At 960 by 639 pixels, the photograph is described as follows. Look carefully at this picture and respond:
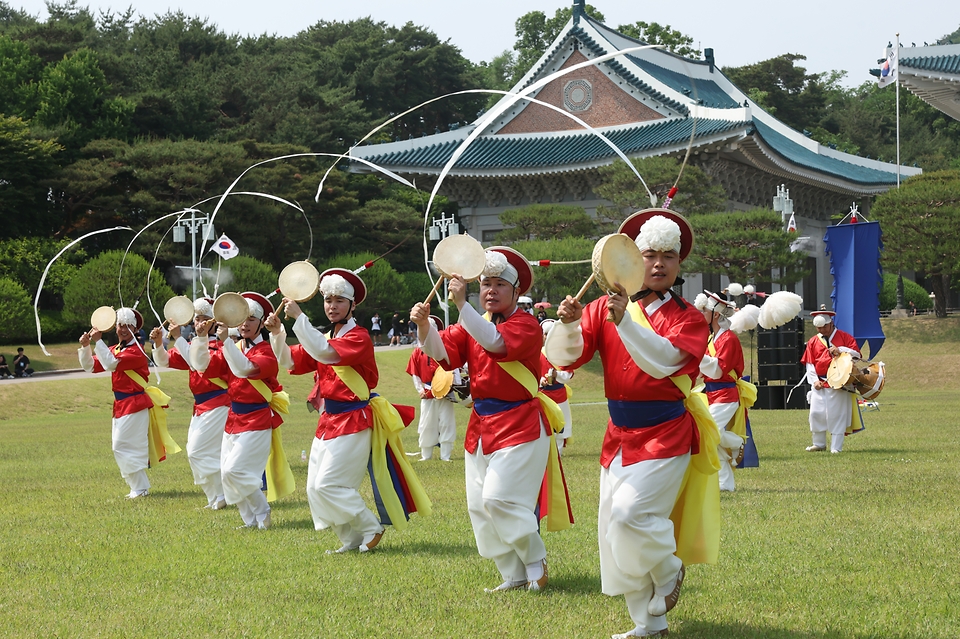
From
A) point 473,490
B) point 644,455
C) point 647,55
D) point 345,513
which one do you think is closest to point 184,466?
point 345,513

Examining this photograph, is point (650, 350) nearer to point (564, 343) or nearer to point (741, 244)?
point (564, 343)

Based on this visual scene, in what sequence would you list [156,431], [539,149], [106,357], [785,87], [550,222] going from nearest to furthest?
1. [106,357]
2. [156,431]
3. [550,222]
4. [539,149]
5. [785,87]

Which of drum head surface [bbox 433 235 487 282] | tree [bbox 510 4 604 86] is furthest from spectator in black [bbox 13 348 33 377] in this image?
tree [bbox 510 4 604 86]

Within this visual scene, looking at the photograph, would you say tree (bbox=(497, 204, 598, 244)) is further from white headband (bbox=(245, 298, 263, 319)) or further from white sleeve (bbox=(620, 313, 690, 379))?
white sleeve (bbox=(620, 313, 690, 379))

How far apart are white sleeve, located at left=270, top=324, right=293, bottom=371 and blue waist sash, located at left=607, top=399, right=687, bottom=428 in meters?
3.13

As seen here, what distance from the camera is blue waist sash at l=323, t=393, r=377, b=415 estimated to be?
7945 mm

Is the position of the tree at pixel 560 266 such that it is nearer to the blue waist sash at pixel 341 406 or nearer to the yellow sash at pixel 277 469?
the yellow sash at pixel 277 469

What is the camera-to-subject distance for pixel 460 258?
605cm

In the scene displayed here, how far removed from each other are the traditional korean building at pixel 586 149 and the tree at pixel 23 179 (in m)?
11.2

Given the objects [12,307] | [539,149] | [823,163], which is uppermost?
[539,149]

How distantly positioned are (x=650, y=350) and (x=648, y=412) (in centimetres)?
46

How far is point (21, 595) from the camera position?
6.69m

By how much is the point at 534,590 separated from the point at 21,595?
3284 mm

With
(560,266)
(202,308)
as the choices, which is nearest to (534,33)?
(560,266)
